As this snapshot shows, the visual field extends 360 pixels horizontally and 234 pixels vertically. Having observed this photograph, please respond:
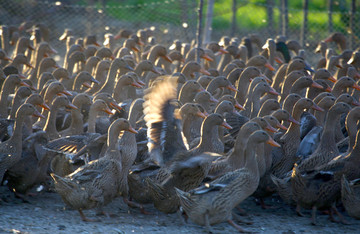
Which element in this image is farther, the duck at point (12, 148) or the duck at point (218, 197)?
the duck at point (12, 148)

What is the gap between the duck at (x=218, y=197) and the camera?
6211mm

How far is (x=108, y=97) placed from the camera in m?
8.95

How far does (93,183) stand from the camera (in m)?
6.59

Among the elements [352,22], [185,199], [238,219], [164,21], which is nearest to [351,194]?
[238,219]

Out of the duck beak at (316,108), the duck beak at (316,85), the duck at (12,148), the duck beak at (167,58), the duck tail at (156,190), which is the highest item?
the duck beak at (167,58)

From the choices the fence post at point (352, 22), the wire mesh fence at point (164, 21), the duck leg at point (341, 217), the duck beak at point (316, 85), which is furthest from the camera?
the wire mesh fence at point (164, 21)

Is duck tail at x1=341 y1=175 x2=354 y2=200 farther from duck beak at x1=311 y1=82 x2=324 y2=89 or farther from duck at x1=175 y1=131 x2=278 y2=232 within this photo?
duck beak at x1=311 y1=82 x2=324 y2=89

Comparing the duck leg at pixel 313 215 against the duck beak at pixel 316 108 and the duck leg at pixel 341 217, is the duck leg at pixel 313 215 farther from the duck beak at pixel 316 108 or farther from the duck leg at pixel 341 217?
the duck beak at pixel 316 108

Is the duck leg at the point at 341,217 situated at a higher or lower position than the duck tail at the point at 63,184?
lower

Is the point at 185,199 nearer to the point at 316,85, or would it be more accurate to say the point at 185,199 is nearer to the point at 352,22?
the point at 316,85

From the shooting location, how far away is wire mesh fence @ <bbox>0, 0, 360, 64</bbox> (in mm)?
15203

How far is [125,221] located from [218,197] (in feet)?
3.79

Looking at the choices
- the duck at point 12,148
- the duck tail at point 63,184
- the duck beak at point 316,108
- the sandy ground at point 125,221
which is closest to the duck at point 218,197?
the sandy ground at point 125,221

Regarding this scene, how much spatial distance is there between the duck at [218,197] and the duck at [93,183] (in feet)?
2.83
